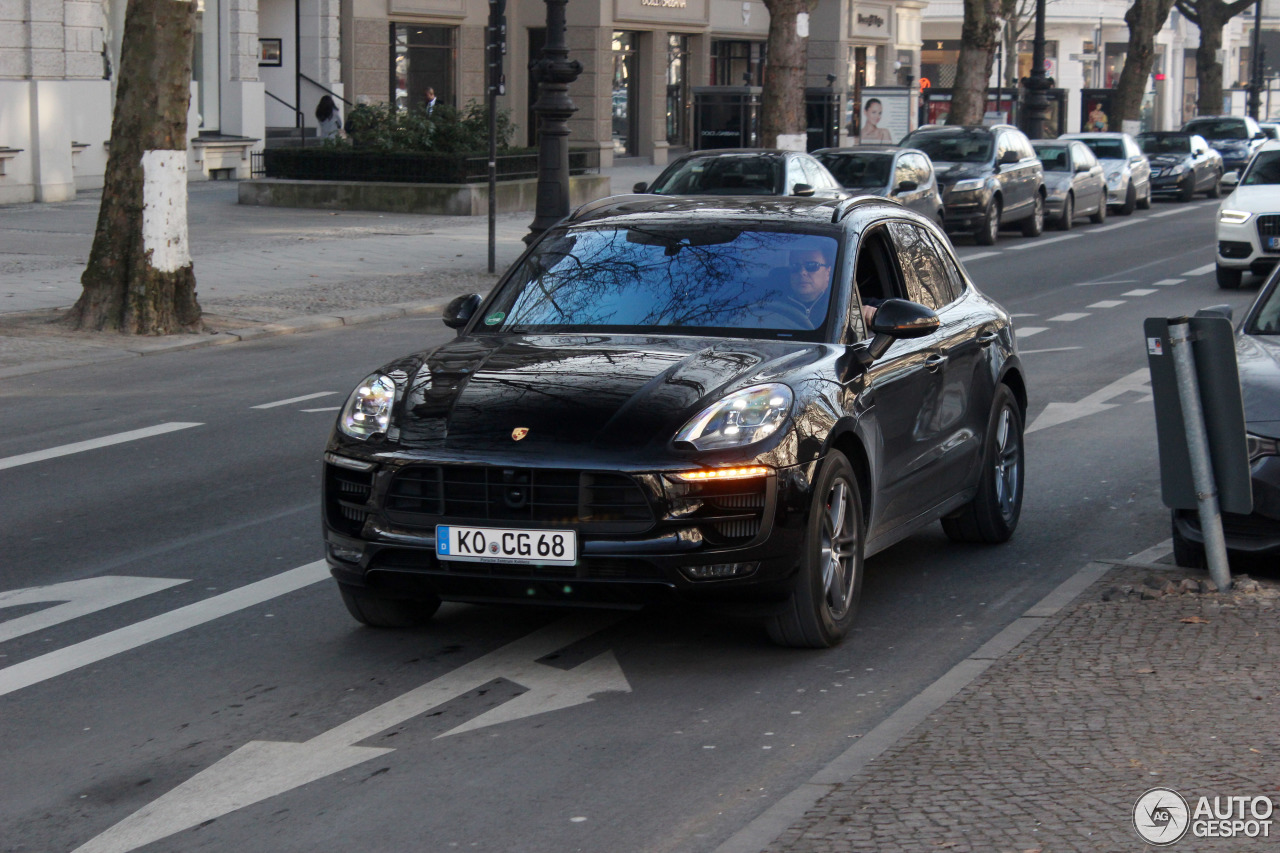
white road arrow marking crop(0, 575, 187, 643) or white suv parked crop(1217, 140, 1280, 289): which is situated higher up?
white suv parked crop(1217, 140, 1280, 289)

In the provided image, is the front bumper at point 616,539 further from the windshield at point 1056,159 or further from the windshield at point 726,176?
the windshield at point 1056,159

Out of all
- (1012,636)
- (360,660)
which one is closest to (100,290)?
(360,660)

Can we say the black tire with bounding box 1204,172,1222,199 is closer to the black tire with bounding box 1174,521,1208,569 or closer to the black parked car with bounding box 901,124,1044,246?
the black parked car with bounding box 901,124,1044,246

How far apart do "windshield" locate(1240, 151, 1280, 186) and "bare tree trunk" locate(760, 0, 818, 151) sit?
10.3 m

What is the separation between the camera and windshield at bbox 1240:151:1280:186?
72.1ft

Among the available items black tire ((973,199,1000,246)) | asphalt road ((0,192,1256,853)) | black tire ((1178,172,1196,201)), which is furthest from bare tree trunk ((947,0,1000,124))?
asphalt road ((0,192,1256,853))

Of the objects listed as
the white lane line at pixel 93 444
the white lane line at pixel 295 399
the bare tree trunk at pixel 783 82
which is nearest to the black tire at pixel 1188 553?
the white lane line at pixel 93 444

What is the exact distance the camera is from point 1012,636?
21.0 feet

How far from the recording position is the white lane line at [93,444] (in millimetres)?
10531

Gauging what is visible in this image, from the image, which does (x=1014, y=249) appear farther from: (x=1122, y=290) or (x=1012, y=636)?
(x=1012, y=636)

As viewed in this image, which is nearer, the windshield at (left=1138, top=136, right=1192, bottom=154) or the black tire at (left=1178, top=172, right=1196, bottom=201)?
the black tire at (left=1178, top=172, right=1196, bottom=201)

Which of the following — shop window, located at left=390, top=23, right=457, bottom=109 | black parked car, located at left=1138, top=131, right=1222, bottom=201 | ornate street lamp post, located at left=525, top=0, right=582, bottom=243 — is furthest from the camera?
shop window, located at left=390, top=23, right=457, bottom=109

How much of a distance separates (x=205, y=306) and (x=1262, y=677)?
1414 centimetres

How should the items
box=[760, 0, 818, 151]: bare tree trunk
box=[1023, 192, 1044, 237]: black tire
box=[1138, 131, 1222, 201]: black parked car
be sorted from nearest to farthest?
1. box=[1023, 192, 1044, 237]: black tire
2. box=[760, 0, 818, 151]: bare tree trunk
3. box=[1138, 131, 1222, 201]: black parked car
